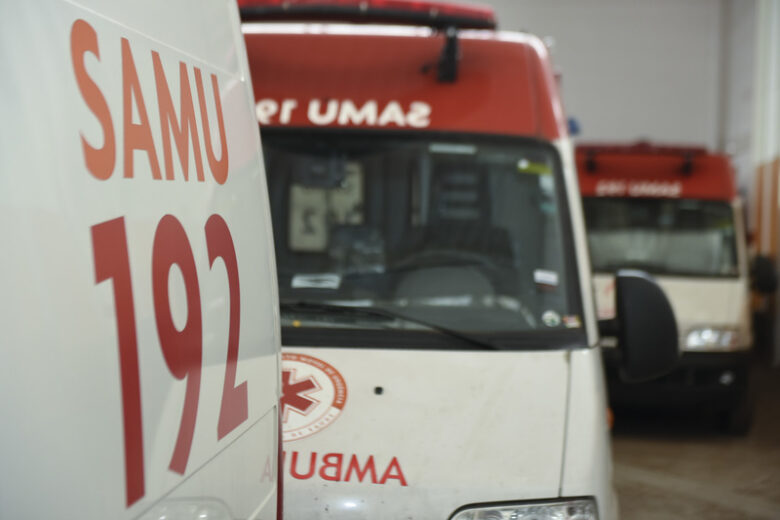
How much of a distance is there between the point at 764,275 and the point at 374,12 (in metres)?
5.24

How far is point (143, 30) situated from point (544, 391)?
6.29ft

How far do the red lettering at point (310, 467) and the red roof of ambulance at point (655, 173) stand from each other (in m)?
7.03

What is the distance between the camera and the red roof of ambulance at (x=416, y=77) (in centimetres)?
397

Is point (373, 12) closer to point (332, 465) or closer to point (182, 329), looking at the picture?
point (332, 465)

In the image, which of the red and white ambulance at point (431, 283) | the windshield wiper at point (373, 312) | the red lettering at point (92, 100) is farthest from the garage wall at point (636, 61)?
the red lettering at point (92, 100)

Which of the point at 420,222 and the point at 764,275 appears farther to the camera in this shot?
the point at 764,275

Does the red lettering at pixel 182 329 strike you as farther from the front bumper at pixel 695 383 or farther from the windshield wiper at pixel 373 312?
the front bumper at pixel 695 383

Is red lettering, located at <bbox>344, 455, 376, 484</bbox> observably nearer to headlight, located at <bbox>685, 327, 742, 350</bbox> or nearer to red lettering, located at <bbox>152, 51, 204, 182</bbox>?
red lettering, located at <bbox>152, 51, 204, 182</bbox>

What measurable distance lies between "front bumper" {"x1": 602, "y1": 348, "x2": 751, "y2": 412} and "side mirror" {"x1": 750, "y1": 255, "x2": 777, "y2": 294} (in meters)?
0.55

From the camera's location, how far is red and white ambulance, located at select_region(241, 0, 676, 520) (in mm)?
3051

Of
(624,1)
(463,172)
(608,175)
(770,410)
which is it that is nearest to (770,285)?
(608,175)

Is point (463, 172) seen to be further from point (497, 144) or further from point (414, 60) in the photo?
point (414, 60)

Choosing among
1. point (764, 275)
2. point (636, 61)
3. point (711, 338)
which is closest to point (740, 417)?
point (711, 338)

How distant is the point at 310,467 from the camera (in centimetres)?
303
